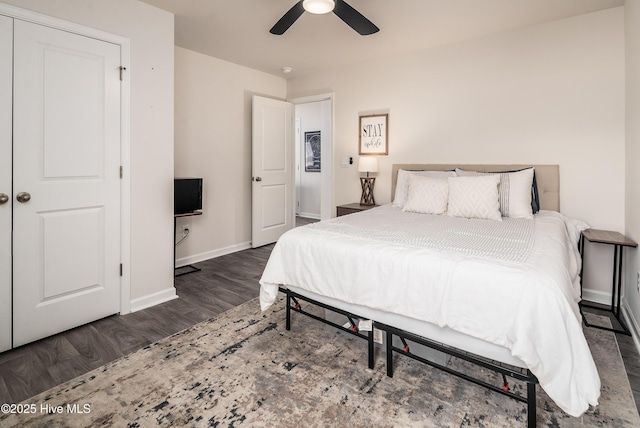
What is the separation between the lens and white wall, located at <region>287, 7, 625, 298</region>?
2.90m

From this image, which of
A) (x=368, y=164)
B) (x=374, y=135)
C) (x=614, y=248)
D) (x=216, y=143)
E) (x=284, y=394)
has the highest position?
(x=374, y=135)

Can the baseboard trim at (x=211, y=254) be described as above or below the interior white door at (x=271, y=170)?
below

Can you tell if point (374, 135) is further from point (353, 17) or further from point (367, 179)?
point (353, 17)

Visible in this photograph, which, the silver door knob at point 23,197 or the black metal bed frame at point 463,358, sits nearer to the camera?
the black metal bed frame at point 463,358

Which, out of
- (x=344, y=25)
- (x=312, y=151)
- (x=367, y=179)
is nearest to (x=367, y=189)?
(x=367, y=179)

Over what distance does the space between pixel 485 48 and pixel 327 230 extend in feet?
8.83

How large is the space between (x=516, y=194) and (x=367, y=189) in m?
1.79

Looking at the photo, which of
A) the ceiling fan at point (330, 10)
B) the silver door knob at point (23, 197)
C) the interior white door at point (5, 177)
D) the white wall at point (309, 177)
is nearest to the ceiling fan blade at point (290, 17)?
the ceiling fan at point (330, 10)

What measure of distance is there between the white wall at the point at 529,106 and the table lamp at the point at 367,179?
0.15m

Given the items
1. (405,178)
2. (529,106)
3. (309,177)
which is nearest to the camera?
(529,106)

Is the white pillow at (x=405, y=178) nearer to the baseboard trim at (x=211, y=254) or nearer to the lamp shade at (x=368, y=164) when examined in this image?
the lamp shade at (x=368, y=164)

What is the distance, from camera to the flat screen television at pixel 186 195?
11.0 feet

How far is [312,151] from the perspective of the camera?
7.18 meters

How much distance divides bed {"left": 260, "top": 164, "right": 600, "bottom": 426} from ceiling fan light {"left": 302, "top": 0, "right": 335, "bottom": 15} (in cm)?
146
